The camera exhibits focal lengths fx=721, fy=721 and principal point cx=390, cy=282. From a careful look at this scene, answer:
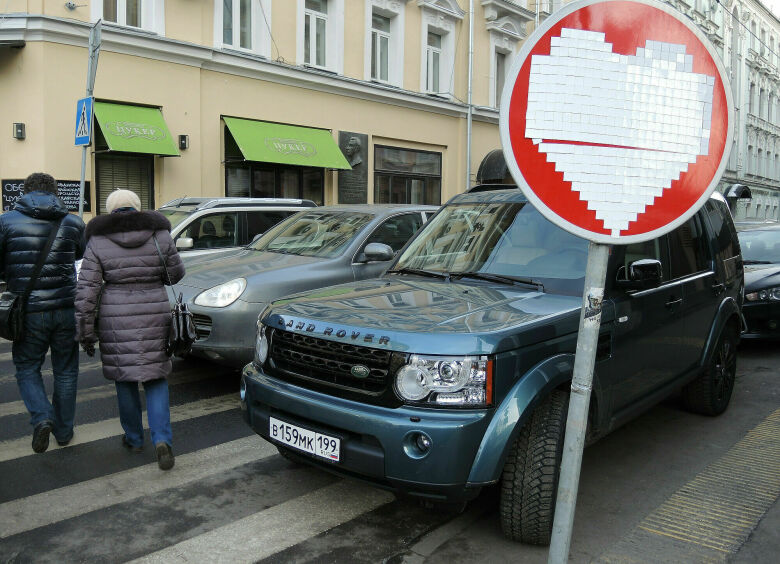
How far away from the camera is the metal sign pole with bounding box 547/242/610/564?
87.7 inches

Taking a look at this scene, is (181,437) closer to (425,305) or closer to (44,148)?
(425,305)

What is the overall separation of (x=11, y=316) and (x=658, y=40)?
13.7ft

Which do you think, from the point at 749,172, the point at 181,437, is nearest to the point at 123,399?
the point at 181,437

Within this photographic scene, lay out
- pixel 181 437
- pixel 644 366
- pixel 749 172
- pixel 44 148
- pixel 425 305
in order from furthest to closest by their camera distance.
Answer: pixel 749 172 < pixel 44 148 < pixel 181 437 < pixel 644 366 < pixel 425 305

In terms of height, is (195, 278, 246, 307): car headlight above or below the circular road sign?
below

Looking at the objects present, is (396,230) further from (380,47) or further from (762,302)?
(380,47)

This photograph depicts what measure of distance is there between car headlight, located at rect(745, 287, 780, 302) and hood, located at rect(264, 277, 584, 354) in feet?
17.2

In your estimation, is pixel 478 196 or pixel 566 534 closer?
pixel 566 534

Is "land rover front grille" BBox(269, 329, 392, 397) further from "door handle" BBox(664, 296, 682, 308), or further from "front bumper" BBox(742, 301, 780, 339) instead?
"front bumper" BBox(742, 301, 780, 339)

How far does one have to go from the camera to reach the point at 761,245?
9.64 metres

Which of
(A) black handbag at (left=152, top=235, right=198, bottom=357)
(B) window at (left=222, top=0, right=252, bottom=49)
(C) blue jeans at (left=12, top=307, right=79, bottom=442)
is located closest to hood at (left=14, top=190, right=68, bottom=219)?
(C) blue jeans at (left=12, top=307, right=79, bottom=442)

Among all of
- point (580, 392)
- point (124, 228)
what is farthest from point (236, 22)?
point (580, 392)

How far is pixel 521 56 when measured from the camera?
91.0 inches

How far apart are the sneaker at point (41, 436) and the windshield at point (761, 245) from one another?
27.7 feet
